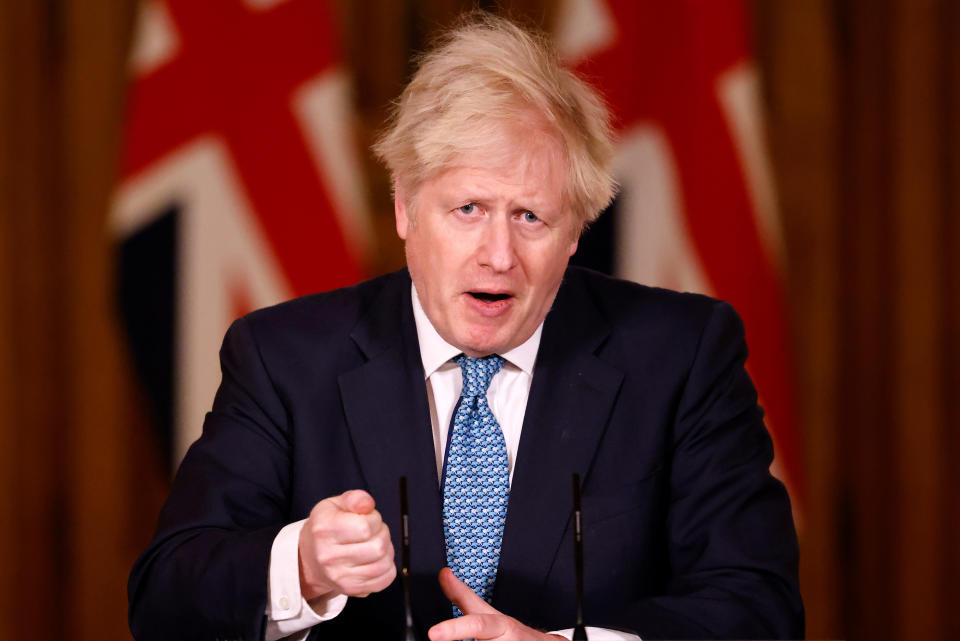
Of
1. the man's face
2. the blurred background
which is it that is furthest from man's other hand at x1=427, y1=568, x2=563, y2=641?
the blurred background

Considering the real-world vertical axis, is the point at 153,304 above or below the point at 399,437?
above

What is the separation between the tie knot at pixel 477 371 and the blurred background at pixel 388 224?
1.06 metres

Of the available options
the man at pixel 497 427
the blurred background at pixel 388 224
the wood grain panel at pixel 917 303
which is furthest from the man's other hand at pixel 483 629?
the wood grain panel at pixel 917 303

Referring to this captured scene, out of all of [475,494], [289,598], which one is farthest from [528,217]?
[289,598]

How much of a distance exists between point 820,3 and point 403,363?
5.64ft

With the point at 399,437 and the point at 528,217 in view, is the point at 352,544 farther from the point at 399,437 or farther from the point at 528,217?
the point at 528,217

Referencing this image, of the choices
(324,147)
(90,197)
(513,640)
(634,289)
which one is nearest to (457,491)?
(513,640)

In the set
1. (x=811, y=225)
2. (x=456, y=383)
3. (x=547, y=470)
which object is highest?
(x=811, y=225)

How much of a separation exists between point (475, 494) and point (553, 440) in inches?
6.0

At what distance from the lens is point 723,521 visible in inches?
65.2

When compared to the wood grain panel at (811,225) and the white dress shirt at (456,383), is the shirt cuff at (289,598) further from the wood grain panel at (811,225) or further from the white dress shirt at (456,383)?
the wood grain panel at (811,225)

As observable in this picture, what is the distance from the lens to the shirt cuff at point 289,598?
4.79 feet

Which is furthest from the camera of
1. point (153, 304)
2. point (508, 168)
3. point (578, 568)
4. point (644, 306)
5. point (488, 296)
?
point (153, 304)

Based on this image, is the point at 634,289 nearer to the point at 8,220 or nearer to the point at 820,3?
the point at 820,3
